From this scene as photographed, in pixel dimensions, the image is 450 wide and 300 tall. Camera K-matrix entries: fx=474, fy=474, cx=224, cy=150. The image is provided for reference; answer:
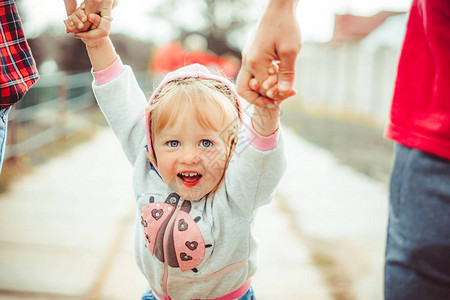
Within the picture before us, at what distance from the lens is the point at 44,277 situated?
262 centimetres

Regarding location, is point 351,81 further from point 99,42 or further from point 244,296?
point 99,42

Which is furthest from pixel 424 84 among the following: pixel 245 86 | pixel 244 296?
pixel 244 296

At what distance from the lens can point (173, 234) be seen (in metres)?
1.31

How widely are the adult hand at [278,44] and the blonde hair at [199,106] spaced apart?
1.23 feet

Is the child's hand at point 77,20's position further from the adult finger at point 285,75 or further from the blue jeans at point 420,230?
the blue jeans at point 420,230

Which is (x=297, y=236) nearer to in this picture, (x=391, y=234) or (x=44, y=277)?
(x=44, y=277)

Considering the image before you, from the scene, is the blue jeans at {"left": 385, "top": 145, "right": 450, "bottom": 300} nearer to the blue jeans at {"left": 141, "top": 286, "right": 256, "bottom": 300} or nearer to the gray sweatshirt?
the gray sweatshirt

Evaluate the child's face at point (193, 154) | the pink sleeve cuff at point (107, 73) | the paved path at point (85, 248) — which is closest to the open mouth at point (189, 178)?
the child's face at point (193, 154)

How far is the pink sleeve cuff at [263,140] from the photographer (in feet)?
3.62

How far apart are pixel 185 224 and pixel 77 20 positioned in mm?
614

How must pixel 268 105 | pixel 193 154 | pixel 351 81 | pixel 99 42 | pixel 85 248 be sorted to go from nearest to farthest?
pixel 268 105, pixel 193 154, pixel 99 42, pixel 85 248, pixel 351 81

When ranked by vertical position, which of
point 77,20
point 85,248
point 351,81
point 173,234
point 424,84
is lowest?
point 351,81

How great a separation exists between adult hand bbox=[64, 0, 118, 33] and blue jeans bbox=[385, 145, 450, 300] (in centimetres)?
84

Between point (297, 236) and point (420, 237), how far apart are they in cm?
243
